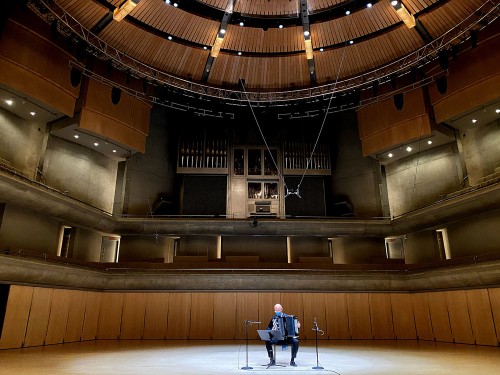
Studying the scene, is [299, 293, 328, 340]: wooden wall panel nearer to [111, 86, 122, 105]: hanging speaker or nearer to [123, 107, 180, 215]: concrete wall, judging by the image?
[123, 107, 180, 215]: concrete wall

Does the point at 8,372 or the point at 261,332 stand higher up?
the point at 261,332

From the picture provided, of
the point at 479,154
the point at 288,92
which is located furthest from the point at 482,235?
the point at 288,92

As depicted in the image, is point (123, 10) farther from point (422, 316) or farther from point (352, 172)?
point (422, 316)

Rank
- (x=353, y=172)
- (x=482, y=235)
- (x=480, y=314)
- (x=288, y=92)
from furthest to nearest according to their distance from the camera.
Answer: (x=353, y=172), (x=288, y=92), (x=482, y=235), (x=480, y=314)

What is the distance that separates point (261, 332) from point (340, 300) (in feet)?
23.0

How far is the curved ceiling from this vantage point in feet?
40.5

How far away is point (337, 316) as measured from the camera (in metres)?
12.0

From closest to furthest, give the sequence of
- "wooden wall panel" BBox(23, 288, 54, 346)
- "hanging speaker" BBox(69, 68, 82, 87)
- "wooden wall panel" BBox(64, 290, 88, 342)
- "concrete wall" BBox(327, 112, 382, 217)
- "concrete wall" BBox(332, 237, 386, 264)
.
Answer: "wooden wall panel" BBox(23, 288, 54, 346)
"wooden wall panel" BBox(64, 290, 88, 342)
"hanging speaker" BBox(69, 68, 82, 87)
"concrete wall" BBox(332, 237, 386, 264)
"concrete wall" BBox(327, 112, 382, 217)

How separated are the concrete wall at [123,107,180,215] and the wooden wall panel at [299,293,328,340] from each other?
8.06 metres

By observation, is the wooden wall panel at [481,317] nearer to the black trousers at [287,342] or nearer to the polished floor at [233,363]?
the polished floor at [233,363]

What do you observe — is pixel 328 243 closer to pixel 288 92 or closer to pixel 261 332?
pixel 288 92

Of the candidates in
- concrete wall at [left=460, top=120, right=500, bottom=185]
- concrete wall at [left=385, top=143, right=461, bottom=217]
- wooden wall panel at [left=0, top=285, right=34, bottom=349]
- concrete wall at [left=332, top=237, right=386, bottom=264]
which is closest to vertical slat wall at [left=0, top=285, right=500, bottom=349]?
wooden wall panel at [left=0, top=285, right=34, bottom=349]

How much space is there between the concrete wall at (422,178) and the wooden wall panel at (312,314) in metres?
6.01

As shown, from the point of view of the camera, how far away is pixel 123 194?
616 inches
